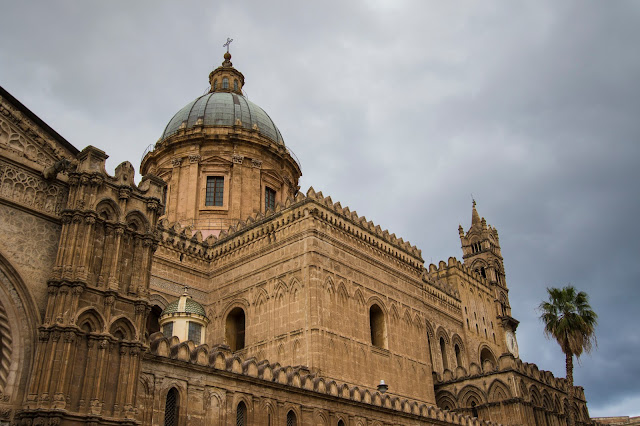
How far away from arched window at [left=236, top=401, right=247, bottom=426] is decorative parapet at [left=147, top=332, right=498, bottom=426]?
0.84 metres

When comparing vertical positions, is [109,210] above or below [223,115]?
below

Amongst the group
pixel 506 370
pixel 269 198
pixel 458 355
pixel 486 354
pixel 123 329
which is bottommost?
pixel 123 329

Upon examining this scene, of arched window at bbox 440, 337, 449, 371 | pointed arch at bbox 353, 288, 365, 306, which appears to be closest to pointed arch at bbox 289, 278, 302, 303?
pointed arch at bbox 353, 288, 365, 306

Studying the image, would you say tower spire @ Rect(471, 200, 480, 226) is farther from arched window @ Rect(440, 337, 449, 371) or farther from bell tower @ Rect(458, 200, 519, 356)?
arched window @ Rect(440, 337, 449, 371)

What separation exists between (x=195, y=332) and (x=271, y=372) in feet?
12.5

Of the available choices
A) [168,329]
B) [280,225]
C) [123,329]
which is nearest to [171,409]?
[123,329]

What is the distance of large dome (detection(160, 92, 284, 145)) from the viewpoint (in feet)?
114

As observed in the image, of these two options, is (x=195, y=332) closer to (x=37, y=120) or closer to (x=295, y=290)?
(x=295, y=290)

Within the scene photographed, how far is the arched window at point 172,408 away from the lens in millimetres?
14906

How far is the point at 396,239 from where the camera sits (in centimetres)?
2914

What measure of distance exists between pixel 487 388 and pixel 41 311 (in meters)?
21.2

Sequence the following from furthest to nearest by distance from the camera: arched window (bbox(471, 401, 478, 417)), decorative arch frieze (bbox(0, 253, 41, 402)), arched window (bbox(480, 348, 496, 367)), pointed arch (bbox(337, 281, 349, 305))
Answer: arched window (bbox(480, 348, 496, 367)) → arched window (bbox(471, 401, 478, 417)) → pointed arch (bbox(337, 281, 349, 305)) → decorative arch frieze (bbox(0, 253, 41, 402))

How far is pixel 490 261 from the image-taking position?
46344 mm

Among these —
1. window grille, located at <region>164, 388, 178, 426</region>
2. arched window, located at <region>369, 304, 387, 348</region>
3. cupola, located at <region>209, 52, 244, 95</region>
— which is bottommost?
window grille, located at <region>164, 388, 178, 426</region>
